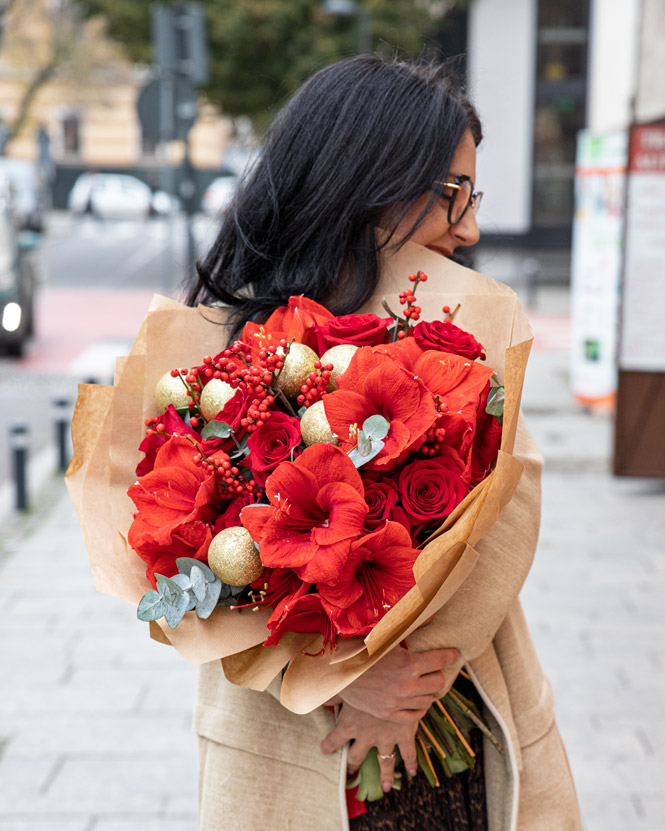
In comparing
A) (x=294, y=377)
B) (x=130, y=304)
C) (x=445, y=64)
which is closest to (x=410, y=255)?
(x=294, y=377)

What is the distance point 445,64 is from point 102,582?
3.78 ft

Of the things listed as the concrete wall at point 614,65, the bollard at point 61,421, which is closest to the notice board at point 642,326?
the concrete wall at point 614,65

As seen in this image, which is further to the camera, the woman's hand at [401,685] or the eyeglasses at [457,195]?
the eyeglasses at [457,195]

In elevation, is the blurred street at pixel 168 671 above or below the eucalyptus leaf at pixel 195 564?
below

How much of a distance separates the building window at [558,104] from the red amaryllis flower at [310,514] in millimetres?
21205

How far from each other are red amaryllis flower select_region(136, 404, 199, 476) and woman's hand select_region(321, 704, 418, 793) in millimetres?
490

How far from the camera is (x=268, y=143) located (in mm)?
1734

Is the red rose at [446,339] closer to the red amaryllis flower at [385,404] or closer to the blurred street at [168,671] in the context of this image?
the red amaryllis flower at [385,404]

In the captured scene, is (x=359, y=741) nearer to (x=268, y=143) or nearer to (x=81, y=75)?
(x=268, y=143)

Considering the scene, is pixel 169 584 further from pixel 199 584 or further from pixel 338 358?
pixel 338 358

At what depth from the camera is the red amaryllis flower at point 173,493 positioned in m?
1.37

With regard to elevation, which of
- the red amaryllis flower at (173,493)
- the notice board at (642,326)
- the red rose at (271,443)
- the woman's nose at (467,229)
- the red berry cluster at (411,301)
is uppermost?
the woman's nose at (467,229)

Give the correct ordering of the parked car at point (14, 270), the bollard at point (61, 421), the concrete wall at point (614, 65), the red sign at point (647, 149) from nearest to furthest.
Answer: the red sign at point (647, 149) → the bollard at point (61, 421) → the concrete wall at point (614, 65) → the parked car at point (14, 270)

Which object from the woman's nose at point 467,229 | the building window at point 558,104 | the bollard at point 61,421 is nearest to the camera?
the woman's nose at point 467,229
